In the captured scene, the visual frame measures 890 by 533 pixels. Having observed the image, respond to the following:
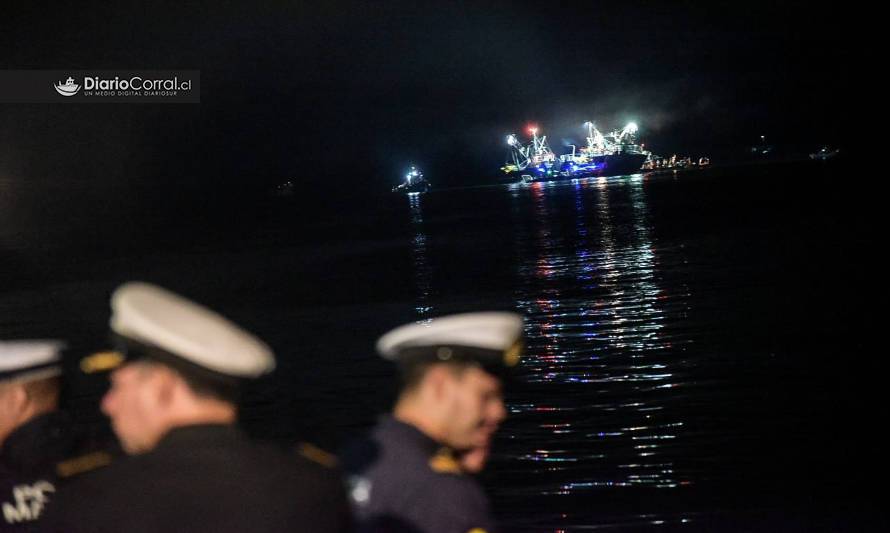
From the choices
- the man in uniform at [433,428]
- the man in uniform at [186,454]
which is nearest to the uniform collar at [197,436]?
the man in uniform at [186,454]

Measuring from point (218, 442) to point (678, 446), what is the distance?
9.54 meters

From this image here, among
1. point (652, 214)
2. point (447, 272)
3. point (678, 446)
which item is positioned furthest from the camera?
point (652, 214)

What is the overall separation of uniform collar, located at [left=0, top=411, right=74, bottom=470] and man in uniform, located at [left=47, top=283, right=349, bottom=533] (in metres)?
0.73

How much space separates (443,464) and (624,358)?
13977mm

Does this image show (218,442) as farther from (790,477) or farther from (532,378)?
(532,378)

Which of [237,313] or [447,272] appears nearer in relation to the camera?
[237,313]

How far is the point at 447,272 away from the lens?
112ft

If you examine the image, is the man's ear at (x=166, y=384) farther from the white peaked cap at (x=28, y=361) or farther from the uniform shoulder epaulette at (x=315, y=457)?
the white peaked cap at (x=28, y=361)

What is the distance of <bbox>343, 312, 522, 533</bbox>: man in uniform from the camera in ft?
7.66

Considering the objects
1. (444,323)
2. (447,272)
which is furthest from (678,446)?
(447,272)

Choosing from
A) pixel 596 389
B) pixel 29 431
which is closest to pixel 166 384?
pixel 29 431

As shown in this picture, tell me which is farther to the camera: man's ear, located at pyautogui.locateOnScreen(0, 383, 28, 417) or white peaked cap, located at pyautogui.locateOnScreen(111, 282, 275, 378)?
man's ear, located at pyautogui.locateOnScreen(0, 383, 28, 417)

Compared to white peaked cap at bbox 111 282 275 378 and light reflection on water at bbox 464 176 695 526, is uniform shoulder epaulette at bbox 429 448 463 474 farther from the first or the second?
light reflection on water at bbox 464 176 695 526

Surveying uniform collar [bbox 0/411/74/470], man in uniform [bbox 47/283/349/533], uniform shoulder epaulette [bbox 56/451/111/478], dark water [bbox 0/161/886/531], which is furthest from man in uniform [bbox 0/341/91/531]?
dark water [bbox 0/161/886/531]
